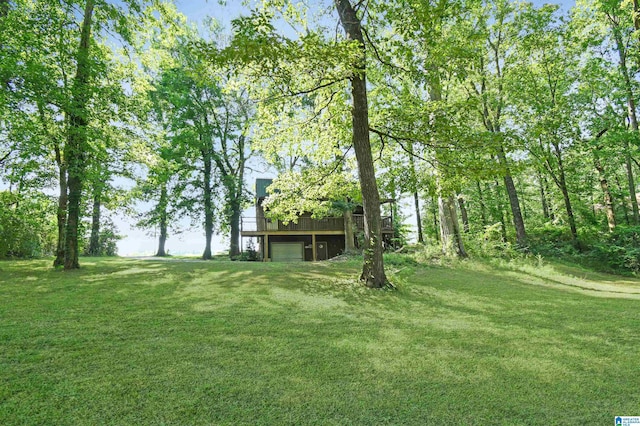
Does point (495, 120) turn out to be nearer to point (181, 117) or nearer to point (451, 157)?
point (451, 157)

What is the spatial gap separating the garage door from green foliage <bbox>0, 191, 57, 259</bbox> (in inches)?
455

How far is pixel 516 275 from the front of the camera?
10242mm

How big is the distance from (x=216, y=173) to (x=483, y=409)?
74.4ft

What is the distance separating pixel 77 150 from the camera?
8711mm

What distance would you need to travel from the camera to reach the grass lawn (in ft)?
7.72

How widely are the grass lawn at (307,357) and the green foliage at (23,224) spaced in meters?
6.38

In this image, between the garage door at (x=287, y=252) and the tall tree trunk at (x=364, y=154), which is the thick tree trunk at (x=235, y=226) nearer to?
the garage door at (x=287, y=252)

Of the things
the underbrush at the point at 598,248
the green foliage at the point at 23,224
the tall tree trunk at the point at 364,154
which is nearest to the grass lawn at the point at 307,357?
the tall tree trunk at the point at 364,154

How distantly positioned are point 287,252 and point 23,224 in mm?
12933

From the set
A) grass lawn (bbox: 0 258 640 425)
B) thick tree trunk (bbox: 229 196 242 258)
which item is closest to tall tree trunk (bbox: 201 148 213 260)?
thick tree trunk (bbox: 229 196 242 258)

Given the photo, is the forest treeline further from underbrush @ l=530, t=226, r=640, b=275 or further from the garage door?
the garage door

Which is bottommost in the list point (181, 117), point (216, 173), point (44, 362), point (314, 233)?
point (44, 362)

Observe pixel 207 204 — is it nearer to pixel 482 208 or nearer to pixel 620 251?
pixel 482 208

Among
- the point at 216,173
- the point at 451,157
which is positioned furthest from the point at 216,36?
the point at 451,157
